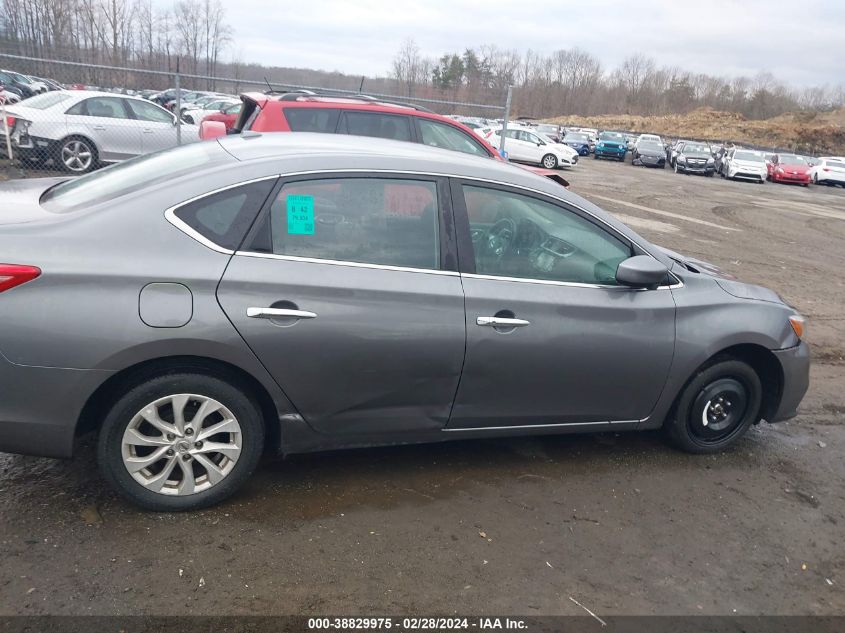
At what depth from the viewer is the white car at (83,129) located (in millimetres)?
11984

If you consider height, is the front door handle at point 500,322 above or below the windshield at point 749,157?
below

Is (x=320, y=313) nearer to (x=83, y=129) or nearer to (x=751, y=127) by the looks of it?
(x=83, y=129)

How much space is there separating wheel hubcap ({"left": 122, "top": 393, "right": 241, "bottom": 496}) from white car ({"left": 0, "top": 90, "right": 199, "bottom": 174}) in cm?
1065

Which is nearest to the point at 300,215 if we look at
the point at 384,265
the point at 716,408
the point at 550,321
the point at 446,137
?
the point at 384,265

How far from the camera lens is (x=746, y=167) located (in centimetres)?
3127

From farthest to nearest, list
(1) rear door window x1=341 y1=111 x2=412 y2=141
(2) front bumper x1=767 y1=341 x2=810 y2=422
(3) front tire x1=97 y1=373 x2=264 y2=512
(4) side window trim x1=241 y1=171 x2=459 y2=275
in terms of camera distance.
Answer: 1. (1) rear door window x1=341 y1=111 x2=412 y2=141
2. (2) front bumper x1=767 y1=341 x2=810 y2=422
3. (4) side window trim x1=241 y1=171 x2=459 y2=275
4. (3) front tire x1=97 y1=373 x2=264 y2=512

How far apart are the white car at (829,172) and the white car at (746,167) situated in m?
4.16

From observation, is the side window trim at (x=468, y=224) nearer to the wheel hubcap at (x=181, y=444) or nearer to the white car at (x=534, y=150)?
the wheel hubcap at (x=181, y=444)

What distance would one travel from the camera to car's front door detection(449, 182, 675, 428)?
3.50m

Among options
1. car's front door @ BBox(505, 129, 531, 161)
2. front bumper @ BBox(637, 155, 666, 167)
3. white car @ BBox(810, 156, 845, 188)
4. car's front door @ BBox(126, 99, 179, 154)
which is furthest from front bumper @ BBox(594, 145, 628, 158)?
car's front door @ BBox(126, 99, 179, 154)

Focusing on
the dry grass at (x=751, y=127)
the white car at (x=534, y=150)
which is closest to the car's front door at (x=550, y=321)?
the white car at (x=534, y=150)

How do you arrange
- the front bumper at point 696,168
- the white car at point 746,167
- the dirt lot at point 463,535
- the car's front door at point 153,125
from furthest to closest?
the front bumper at point 696,168
the white car at point 746,167
the car's front door at point 153,125
the dirt lot at point 463,535

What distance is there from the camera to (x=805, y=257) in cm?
1196

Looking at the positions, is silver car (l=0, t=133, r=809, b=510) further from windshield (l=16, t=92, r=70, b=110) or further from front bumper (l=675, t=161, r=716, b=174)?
front bumper (l=675, t=161, r=716, b=174)
